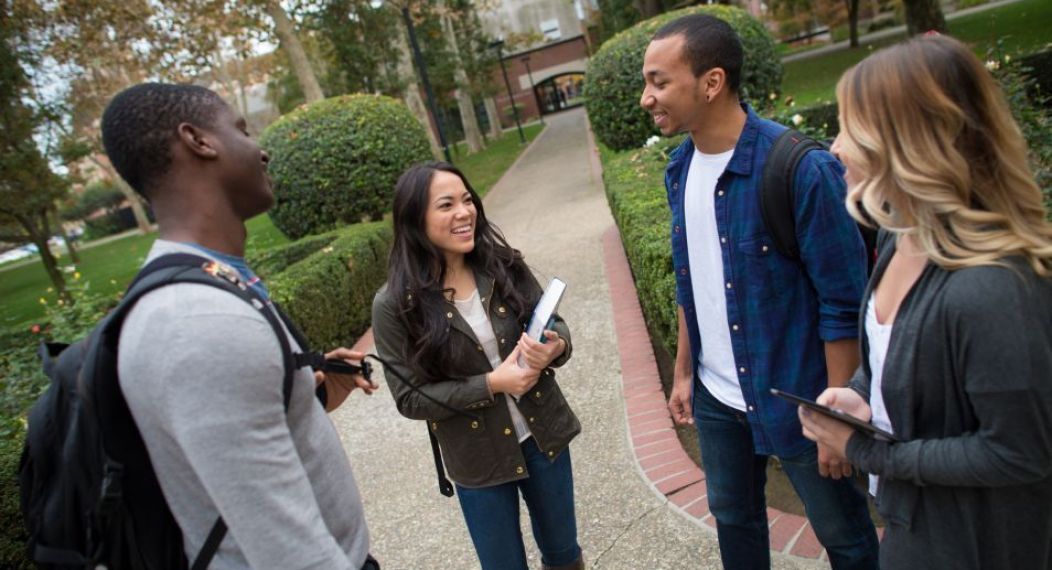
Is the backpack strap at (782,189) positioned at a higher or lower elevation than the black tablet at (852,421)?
higher

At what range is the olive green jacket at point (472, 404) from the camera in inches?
90.0

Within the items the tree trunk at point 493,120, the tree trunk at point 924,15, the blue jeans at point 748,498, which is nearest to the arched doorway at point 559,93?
the tree trunk at point 493,120

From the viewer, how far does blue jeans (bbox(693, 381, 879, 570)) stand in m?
2.10

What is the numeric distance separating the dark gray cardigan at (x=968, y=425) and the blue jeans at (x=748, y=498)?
0.45 metres

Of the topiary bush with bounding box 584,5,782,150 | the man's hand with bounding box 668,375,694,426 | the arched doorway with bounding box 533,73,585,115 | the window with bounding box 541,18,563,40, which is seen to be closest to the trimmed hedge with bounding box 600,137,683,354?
the man's hand with bounding box 668,375,694,426

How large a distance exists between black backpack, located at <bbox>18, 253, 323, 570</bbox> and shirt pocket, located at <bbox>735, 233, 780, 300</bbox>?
134 cm

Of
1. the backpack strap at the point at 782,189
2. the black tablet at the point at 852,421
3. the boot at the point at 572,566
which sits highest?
the backpack strap at the point at 782,189

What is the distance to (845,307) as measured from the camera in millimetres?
1927

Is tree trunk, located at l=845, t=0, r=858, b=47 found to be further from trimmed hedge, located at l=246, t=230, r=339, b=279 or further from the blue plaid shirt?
the blue plaid shirt

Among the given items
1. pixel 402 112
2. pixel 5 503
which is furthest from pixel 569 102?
pixel 5 503

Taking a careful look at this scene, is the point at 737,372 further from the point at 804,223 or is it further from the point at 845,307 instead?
the point at 804,223

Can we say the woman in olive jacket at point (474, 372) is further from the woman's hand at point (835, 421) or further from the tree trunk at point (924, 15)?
the tree trunk at point (924, 15)

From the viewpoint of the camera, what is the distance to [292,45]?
56.9ft

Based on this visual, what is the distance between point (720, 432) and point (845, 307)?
2.18 ft
